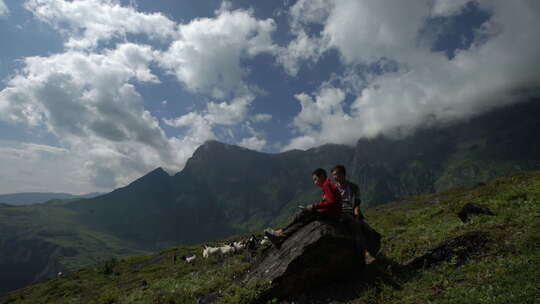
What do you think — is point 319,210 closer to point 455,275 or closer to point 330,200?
point 330,200

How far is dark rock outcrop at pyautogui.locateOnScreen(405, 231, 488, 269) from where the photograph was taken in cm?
1183

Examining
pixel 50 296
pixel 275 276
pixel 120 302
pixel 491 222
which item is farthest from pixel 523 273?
pixel 50 296

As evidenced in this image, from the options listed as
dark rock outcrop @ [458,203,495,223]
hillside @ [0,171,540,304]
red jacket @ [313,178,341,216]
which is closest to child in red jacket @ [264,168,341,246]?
red jacket @ [313,178,341,216]

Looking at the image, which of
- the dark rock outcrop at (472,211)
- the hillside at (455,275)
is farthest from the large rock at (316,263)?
the dark rock outcrop at (472,211)

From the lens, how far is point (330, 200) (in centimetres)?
1312

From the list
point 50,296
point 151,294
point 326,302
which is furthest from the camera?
point 50,296

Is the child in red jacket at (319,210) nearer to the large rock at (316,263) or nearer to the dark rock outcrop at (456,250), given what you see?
the large rock at (316,263)

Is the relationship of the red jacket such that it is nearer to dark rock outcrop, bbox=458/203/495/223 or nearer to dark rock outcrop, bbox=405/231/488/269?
dark rock outcrop, bbox=405/231/488/269

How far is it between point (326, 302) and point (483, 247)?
268 inches

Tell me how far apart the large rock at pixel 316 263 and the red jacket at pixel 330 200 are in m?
0.63

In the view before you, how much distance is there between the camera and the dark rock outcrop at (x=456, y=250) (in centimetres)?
1183

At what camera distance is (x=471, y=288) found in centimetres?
955

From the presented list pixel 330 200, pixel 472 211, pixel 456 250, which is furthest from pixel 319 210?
pixel 472 211

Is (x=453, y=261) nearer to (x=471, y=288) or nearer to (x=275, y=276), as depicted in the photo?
(x=471, y=288)
